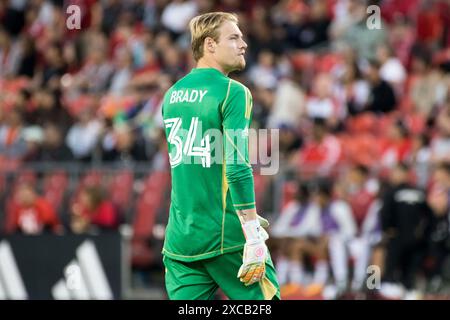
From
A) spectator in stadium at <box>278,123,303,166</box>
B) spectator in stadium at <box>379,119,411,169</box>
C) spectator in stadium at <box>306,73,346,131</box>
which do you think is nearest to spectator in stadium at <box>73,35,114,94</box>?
spectator in stadium at <box>306,73,346,131</box>

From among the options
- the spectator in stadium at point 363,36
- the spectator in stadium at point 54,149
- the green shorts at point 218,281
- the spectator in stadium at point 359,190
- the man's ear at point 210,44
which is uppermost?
the man's ear at point 210,44

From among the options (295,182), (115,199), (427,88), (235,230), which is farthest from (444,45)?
(235,230)

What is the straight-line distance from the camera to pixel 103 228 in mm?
14859

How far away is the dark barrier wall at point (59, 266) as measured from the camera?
1305 cm

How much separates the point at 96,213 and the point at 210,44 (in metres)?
8.57

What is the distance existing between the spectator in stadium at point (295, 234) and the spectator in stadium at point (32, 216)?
301cm

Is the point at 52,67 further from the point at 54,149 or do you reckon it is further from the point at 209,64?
the point at 209,64

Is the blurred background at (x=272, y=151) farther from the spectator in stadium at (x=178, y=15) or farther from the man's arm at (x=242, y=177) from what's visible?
the man's arm at (x=242, y=177)

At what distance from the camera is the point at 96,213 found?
48.7 feet

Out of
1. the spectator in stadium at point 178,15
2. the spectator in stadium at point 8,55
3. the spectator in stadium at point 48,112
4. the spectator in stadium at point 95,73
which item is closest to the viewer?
the spectator in stadium at point 48,112

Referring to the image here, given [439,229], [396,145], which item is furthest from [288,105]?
[439,229]

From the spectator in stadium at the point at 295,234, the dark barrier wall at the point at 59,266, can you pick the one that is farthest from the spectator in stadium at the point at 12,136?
the spectator in stadium at the point at 295,234
